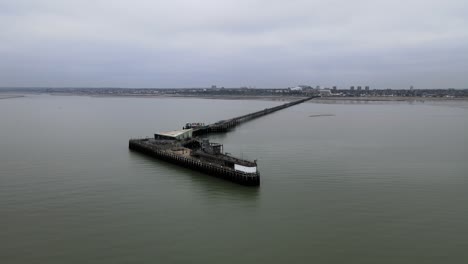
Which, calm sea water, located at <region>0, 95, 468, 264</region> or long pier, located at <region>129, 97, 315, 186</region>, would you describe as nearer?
calm sea water, located at <region>0, 95, 468, 264</region>

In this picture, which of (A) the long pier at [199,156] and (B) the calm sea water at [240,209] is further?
(A) the long pier at [199,156]

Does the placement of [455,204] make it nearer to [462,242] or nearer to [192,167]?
[462,242]

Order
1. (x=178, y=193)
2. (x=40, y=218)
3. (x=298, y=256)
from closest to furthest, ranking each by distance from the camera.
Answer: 1. (x=298, y=256)
2. (x=40, y=218)
3. (x=178, y=193)

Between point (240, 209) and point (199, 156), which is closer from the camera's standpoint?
point (240, 209)

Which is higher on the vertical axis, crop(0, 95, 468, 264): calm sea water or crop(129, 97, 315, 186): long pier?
crop(129, 97, 315, 186): long pier

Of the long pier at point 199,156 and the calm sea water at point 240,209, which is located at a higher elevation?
the long pier at point 199,156

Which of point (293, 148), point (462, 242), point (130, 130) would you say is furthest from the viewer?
point (130, 130)

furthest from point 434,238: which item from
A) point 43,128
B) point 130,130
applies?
point 43,128

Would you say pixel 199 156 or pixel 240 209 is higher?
pixel 199 156

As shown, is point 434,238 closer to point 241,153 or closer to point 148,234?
point 148,234

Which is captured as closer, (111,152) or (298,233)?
(298,233)
